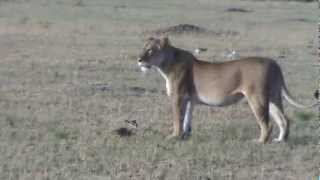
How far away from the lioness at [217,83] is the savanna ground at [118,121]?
33 cm

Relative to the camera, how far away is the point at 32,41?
28.3 meters

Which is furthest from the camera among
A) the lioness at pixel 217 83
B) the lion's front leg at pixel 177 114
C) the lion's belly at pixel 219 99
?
the lion's front leg at pixel 177 114

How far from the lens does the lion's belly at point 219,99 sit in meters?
11.4

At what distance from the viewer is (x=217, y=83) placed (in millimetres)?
11391

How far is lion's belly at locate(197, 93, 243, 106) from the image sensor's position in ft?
37.3

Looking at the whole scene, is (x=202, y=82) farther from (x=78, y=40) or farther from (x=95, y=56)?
(x=78, y=40)

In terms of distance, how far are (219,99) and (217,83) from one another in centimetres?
18

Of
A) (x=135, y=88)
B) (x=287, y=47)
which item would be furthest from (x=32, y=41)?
(x=135, y=88)

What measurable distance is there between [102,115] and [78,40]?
16296 mm

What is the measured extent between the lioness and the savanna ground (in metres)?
0.33

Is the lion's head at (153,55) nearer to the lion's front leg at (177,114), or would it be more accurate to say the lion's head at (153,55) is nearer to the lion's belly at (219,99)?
the lion's front leg at (177,114)

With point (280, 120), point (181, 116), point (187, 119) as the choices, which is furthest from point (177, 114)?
point (280, 120)

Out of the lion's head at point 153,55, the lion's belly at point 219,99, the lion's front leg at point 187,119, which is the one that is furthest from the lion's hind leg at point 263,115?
the lion's head at point 153,55

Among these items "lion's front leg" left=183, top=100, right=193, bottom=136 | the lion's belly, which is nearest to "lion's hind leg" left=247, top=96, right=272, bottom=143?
the lion's belly
